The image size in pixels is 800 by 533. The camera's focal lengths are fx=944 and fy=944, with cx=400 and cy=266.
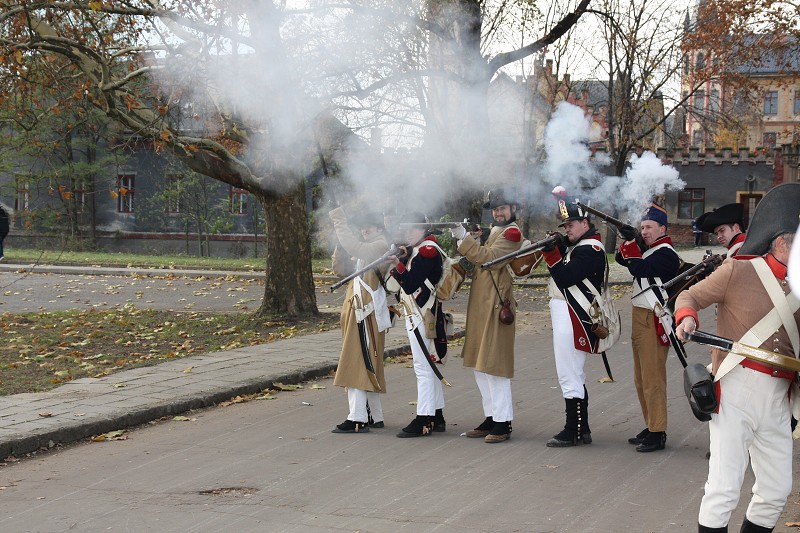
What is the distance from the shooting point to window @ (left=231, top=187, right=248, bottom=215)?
44.6 m

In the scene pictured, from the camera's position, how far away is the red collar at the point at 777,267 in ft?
16.4

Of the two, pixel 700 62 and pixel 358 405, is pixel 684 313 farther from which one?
pixel 700 62

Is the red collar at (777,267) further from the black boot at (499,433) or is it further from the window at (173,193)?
→ the window at (173,193)

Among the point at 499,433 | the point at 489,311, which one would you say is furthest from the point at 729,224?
the point at 499,433

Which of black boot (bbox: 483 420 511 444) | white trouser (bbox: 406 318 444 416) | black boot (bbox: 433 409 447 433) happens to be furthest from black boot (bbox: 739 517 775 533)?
black boot (bbox: 433 409 447 433)

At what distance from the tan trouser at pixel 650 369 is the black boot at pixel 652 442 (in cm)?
4

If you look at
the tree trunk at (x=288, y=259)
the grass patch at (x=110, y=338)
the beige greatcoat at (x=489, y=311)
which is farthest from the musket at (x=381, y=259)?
the tree trunk at (x=288, y=259)

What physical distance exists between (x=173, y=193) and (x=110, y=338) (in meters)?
28.9

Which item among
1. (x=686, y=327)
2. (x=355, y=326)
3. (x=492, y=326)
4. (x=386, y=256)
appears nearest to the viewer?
(x=686, y=327)

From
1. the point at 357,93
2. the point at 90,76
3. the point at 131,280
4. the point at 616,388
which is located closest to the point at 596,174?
the point at 616,388

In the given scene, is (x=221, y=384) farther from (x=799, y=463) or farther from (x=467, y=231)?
(x=799, y=463)

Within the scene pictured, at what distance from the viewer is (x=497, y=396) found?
8.27 metres

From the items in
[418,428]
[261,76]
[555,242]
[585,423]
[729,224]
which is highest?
[261,76]

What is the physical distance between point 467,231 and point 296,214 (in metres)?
Result: 8.32
